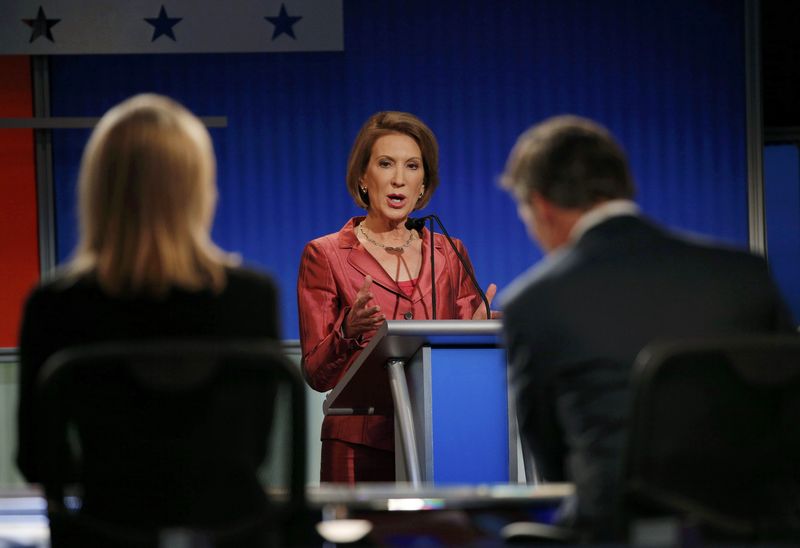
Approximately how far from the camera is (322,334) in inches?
140

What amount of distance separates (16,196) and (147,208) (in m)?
4.54

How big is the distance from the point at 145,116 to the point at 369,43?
4.44 metres

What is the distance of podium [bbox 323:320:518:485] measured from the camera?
9.55ft

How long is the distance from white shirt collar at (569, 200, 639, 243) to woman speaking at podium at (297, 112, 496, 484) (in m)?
1.28

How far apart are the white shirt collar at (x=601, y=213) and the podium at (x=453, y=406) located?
95 centimetres

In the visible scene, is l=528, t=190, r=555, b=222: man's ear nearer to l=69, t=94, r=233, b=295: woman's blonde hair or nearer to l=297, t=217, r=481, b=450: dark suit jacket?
l=69, t=94, r=233, b=295: woman's blonde hair

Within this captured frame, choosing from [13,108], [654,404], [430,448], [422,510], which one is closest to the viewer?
[654,404]

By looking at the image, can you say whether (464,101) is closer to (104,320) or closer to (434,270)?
(434,270)

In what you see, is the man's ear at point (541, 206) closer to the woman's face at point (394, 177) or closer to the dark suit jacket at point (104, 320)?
the dark suit jacket at point (104, 320)

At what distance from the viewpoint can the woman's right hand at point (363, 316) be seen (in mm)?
3152

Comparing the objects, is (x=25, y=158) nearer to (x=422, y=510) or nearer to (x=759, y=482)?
(x=422, y=510)

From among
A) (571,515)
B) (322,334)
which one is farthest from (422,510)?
(322,334)

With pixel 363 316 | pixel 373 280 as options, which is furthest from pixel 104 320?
pixel 373 280

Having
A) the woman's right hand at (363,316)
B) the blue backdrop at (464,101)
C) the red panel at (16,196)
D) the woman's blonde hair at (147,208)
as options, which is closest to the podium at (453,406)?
the woman's right hand at (363,316)
